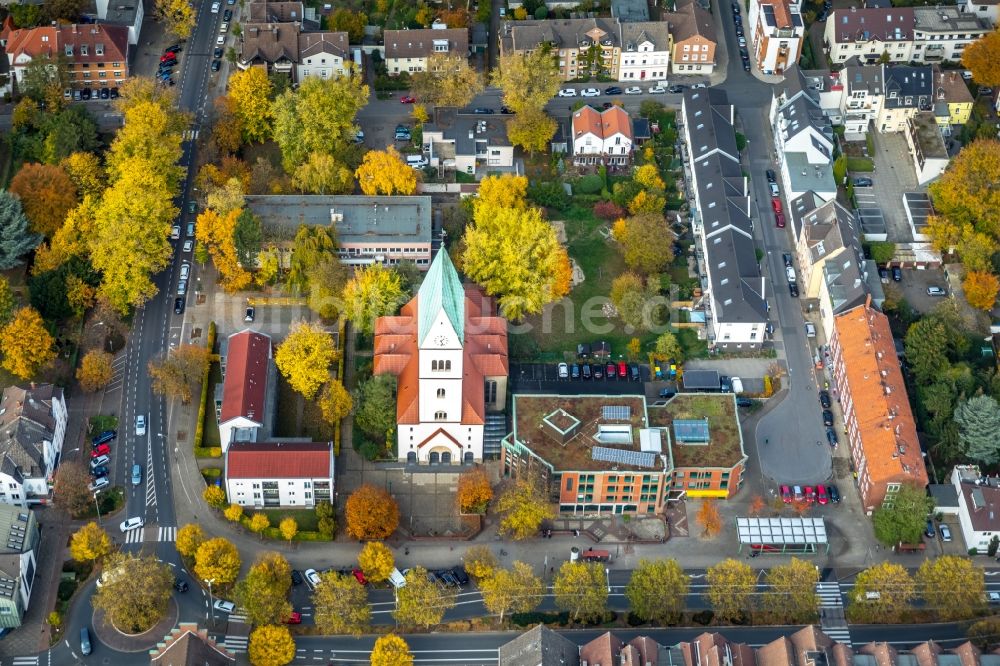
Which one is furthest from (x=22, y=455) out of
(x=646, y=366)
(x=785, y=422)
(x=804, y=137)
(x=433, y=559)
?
(x=804, y=137)

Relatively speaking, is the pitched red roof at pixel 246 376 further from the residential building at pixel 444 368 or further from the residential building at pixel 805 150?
the residential building at pixel 805 150

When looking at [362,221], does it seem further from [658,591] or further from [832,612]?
[832,612]

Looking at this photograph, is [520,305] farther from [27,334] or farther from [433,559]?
[27,334]

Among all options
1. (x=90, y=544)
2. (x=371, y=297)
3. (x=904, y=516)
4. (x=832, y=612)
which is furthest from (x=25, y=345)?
(x=904, y=516)

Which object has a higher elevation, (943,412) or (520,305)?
(520,305)

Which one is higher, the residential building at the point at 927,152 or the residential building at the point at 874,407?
the residential building at the point at 927,152

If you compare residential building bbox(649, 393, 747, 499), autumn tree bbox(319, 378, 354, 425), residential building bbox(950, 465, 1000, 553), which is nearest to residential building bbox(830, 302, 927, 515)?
residential building bbox(950, 465, 1000, 553)

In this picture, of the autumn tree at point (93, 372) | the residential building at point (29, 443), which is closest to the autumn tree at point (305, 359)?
the autumn tree at point (93, 372)
